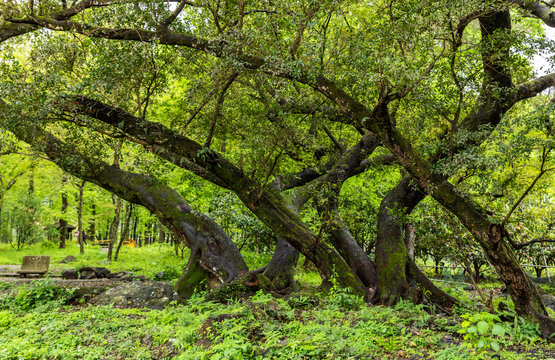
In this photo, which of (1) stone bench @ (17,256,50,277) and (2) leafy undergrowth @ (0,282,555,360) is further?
(1) stone bench @ (17,256,50,277)

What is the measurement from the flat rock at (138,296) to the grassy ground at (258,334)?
0.54 meters

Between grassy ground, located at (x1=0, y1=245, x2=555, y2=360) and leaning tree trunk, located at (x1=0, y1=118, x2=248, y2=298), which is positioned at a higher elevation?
leaning tree trunk, located at (x1=0, y1=118, x2=248, y2=298)

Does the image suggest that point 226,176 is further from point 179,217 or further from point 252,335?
point 252,335

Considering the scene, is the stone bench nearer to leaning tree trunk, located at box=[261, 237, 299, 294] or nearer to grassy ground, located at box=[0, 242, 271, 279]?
grassy ground, located at box=[0, 242, 271, 279]

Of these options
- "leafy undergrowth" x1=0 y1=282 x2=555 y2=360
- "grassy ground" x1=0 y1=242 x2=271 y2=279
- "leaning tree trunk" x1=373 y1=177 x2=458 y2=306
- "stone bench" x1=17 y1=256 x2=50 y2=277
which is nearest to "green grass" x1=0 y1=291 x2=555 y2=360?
"leafy undergrowth" x1=0 y1=282 x2=555 y2=360

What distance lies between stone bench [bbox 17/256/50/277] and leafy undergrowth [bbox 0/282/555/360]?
479cm

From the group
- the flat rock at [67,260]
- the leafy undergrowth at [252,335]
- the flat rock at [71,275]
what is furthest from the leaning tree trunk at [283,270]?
the flat rock at [67,260]

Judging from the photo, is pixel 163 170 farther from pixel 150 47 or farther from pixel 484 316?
pixel 484 316

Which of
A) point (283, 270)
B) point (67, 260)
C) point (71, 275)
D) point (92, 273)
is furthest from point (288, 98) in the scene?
point (67, 260)

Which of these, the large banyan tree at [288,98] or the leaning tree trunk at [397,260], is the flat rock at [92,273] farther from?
the leaning tree trunk at [397,260]

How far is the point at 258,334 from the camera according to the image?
451cm

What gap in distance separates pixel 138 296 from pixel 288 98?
534 cm

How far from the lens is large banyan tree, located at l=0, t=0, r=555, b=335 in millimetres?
5773

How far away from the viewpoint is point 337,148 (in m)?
10.4
